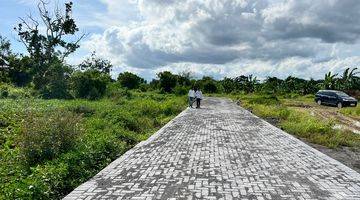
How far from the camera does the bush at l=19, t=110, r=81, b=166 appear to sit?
Answer: 8.69 m

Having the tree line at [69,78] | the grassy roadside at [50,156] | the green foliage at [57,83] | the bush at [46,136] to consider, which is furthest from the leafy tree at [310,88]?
the bush at [46,136]

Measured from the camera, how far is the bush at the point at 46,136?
869 centimetres

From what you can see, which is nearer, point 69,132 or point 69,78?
point 69,132

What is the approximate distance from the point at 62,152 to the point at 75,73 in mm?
30235

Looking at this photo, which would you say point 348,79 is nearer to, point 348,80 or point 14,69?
point 348,80

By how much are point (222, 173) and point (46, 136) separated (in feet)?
12.6

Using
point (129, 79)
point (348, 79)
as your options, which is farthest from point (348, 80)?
point (129, 79)

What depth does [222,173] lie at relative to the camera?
27.8 feet

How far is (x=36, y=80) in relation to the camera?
43.0 m

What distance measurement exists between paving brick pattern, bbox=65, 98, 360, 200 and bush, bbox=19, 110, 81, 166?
4.02ft

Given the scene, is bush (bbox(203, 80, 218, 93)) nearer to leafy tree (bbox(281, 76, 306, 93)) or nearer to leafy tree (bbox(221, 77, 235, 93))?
leafy tree (bbox(221, 77, 235, 93))

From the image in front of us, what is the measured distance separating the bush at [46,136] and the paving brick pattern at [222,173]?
1.22 metres

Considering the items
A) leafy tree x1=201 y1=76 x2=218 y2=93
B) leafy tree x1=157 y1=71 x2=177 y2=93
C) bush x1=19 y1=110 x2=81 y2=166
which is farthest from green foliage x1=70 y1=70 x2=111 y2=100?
leafy tree x1=201 y1=76 x2=218 y2=93

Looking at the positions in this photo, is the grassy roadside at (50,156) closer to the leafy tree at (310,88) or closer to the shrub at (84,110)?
the shrub at (84,110)
